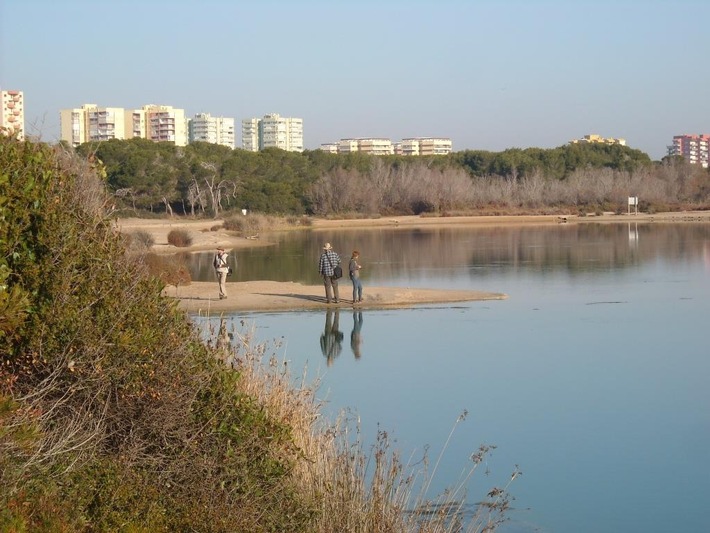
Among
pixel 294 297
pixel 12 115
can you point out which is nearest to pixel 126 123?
pixel 294 297

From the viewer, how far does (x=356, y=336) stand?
76.8 feet

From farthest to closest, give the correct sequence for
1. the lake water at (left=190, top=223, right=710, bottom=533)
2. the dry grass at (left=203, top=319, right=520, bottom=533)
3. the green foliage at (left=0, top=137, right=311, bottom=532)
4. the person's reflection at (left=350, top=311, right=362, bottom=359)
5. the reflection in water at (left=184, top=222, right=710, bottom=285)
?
the reflection in water at (left=184, top=222, right=710, bottom=285), the person's reflection at (left=350, top=311, right=362, bottom=359), the lake water at (left=190, top=223, right=710, bottom=533), the dry grass at (left=203, top=319, right=520, bottom=533), the green foliage at (left=0, top=137, right=311, bottom=532)

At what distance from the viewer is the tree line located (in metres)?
87.8

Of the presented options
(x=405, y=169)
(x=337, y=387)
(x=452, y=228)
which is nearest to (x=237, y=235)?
(x=452, y=228)

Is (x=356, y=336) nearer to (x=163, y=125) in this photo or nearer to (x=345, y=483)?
(x=345, y=483)

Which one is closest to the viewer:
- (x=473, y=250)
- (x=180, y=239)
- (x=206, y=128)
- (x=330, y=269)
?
(x=330, y=269)

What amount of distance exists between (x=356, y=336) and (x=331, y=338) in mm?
650

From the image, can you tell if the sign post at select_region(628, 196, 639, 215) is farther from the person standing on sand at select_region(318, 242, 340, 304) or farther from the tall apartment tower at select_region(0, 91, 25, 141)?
the tall apartment tower at select_region(0, 91, 25, 141)

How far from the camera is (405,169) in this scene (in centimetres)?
10831

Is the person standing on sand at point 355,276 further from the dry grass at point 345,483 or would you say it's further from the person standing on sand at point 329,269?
the dry grass at point 345,483

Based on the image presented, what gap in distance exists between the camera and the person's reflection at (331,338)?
831 inches

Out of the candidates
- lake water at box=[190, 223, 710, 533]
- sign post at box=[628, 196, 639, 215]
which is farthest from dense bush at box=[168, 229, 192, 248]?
sign post at box=[628, 196, 639, 215]

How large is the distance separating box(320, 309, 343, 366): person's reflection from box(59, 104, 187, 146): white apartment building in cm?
11841

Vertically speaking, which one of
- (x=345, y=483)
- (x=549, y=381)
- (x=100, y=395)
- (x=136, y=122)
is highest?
(x=136, y=122)
